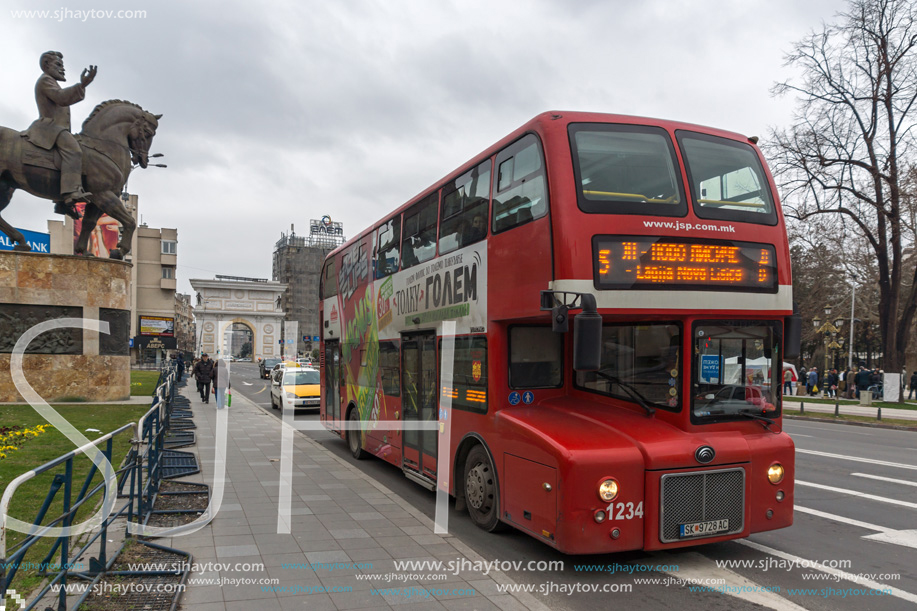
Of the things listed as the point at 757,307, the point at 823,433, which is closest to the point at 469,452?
the point at 757,307

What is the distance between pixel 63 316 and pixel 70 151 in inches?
193

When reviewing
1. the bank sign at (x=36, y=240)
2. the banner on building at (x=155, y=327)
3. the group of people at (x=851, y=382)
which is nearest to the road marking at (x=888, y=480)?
the group of people at (x=851, y=382)

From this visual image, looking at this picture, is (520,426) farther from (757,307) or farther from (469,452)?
(757,307)

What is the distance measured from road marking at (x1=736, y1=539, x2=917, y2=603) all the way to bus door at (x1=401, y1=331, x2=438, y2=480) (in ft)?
13.1

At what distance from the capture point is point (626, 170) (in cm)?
655

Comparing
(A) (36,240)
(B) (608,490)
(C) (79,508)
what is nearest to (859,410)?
(B) (608,490)

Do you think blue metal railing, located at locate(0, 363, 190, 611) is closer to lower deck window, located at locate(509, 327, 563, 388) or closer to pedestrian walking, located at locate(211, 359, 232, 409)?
lower deck window, located at locate(509, 327, 563, 388)

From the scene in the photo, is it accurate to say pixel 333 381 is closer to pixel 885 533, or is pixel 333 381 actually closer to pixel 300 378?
pixel 300 378

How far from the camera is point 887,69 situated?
2923cm

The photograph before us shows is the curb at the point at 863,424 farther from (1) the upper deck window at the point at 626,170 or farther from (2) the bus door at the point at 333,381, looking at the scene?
(1) the upper deck window at the point at 626,170

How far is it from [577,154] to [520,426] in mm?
2711

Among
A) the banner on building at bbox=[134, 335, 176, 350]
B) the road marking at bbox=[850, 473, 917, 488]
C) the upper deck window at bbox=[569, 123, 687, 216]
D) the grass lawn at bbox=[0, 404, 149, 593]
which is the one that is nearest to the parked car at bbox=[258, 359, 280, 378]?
the banner on building at bbox=[134, 335, 176, 350]

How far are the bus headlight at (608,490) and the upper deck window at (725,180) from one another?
2638 millimetres

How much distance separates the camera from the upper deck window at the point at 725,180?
21.6 feet
